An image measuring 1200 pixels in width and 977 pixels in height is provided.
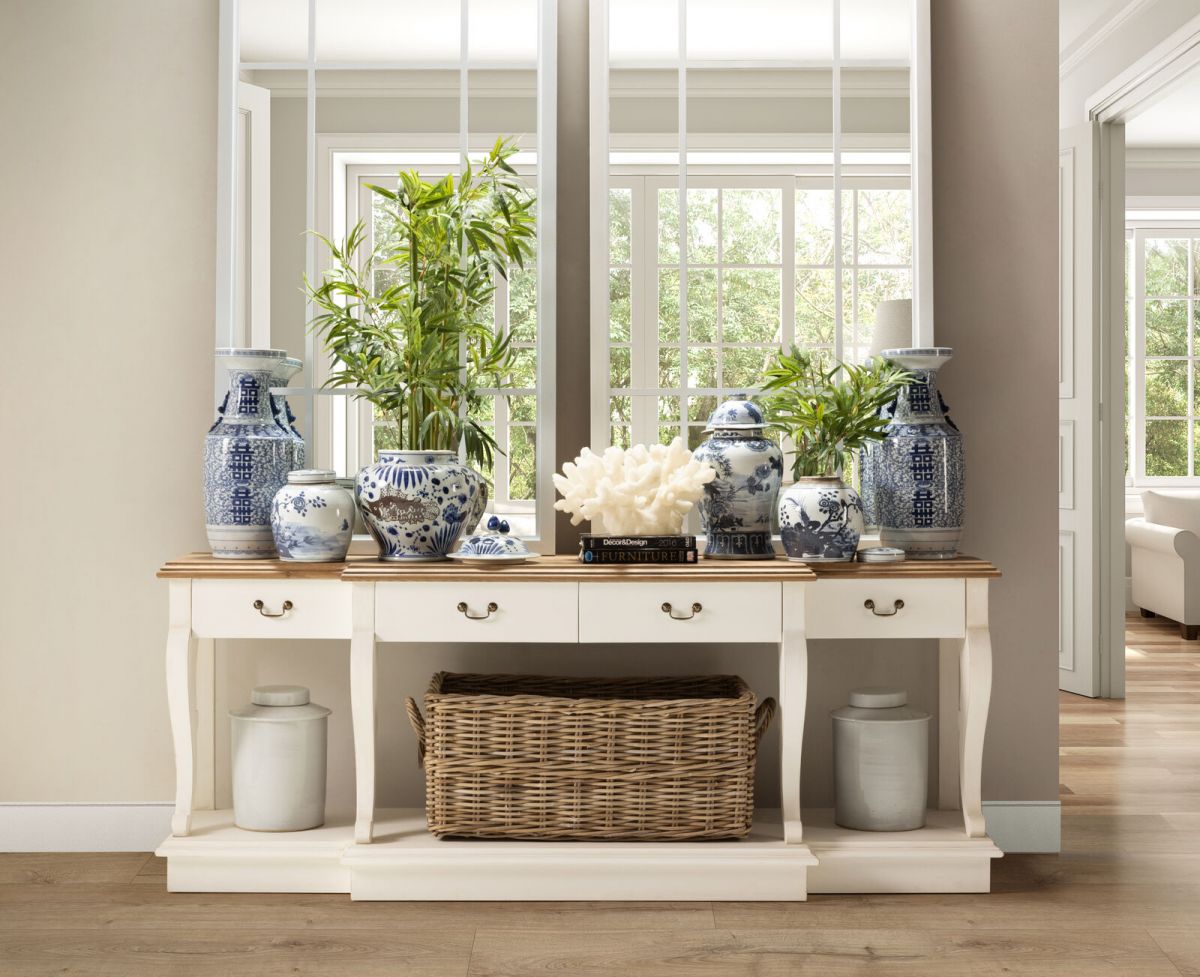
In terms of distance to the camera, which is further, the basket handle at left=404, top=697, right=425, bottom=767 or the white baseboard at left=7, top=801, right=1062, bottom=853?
the white baseboard at left=7, top=801, right=1062, bottom=853

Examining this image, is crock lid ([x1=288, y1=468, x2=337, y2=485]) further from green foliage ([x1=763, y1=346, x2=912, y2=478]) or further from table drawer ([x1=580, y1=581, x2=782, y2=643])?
green foliage ([x1=763, y1=346, x2=912, y2=478])

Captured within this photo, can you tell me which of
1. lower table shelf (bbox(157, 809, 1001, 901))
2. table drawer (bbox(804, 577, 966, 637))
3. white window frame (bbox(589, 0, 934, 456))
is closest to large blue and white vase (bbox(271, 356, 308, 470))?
white window frame (bbox(589, 0, 934, 456))

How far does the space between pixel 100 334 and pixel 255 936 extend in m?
1.50

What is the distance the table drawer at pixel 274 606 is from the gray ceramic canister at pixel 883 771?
1.16 m

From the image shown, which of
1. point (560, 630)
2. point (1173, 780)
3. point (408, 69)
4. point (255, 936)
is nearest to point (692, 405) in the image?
point (560, 630)

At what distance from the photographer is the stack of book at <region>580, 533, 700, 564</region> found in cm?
251

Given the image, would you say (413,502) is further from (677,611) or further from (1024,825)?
(1024,825)

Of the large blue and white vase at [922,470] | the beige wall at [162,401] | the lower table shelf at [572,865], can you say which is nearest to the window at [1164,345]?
the beige wall at [162,401]

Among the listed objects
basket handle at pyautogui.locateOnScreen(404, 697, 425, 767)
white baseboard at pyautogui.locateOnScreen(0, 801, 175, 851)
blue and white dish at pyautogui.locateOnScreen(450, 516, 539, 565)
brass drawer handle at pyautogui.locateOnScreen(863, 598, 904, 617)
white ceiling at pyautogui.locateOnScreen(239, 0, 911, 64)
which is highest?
white ceiling at pyautogui.locateOnScreen(239, 0, 911, 64)

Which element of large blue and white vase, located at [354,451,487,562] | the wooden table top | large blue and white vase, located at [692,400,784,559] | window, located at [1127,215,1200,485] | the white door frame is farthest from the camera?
window, located at [1127,215,1200,485]

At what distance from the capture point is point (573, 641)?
2.45 m

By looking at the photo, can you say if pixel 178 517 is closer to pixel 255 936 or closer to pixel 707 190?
pixel 255 936

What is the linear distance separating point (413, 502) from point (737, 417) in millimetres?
760

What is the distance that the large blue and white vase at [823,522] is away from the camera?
2572 millimetres
